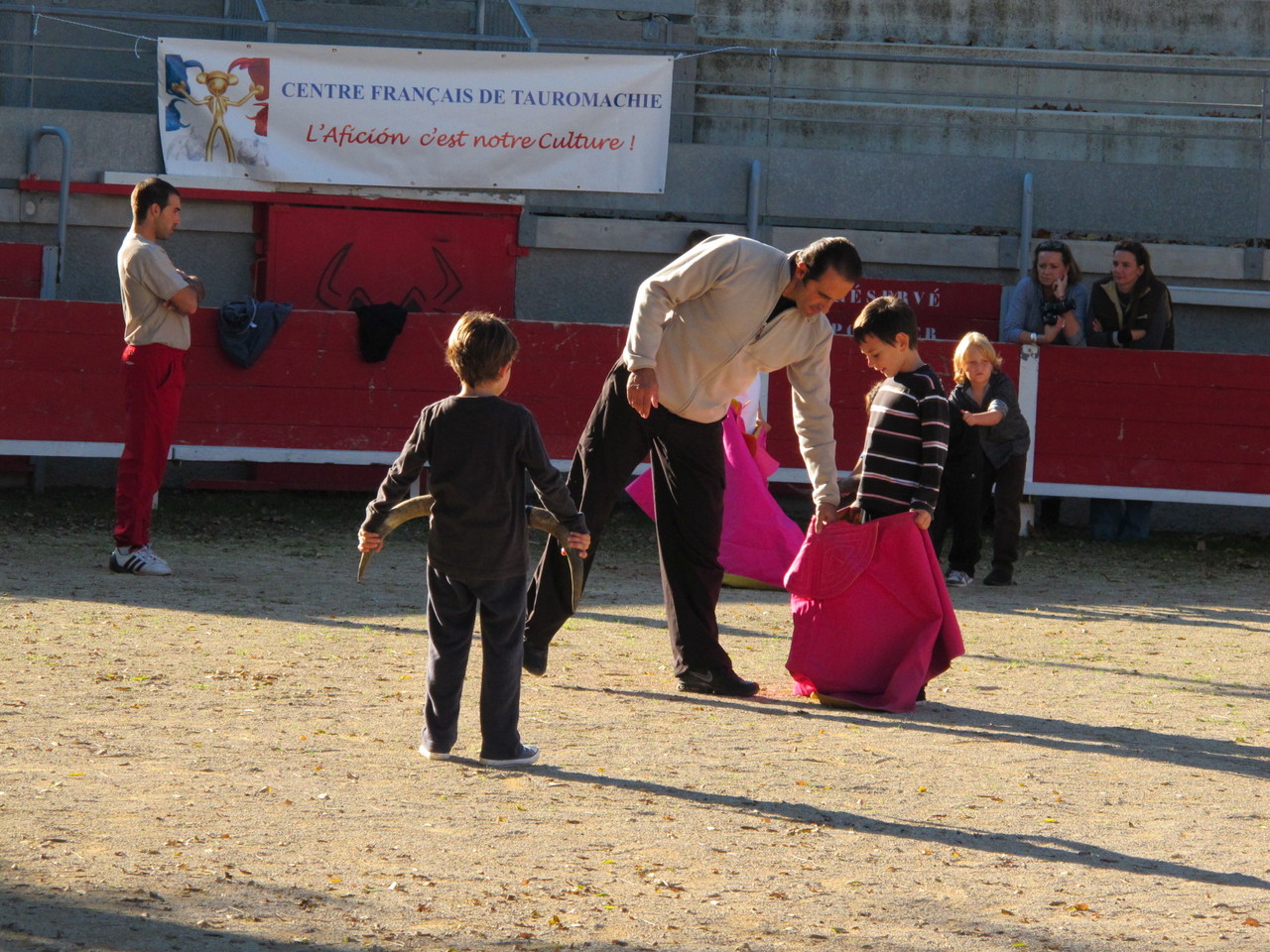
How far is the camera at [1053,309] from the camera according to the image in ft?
36.8

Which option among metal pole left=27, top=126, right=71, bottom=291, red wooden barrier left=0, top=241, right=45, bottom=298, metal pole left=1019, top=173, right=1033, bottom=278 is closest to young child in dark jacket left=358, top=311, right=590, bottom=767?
red wooden barrier left=0, top=241, right=45, bottom=298

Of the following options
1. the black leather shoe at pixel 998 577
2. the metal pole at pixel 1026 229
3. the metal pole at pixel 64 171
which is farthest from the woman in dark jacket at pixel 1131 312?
the metal pole at pixel 64 171

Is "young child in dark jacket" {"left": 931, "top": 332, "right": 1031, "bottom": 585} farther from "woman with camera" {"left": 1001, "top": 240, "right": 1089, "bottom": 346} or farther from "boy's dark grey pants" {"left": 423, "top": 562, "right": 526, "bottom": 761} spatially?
"boy's dark grey pants" {"left": 423, "top": 562, "right": 526, "bottom": 761}

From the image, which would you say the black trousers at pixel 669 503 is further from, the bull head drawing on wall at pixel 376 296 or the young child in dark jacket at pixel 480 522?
the bull head drawing on wall at pixel 376 296

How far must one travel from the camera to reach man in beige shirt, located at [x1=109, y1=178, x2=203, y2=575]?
7.92 m

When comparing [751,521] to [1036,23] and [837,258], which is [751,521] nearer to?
[837,258]

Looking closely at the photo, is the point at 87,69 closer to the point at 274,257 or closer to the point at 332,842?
the point at 274,257

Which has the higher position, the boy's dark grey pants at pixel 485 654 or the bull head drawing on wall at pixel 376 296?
the bull head drawing on wall at pixel 376 296

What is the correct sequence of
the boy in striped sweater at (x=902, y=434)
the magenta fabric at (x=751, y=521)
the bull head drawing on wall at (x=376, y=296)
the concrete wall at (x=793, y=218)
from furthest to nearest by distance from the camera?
1. the bull head drawing on wall at (x=376, y=296)
2. the concrete wall at (x=793, y=218)
3. the magenta fabric at (x=751, y=521)
4. the boy in striped sweater at (x=902, y=434)

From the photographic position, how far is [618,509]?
40.7 ft

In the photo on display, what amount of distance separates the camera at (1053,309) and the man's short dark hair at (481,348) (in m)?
7.33

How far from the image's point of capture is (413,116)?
1215cm

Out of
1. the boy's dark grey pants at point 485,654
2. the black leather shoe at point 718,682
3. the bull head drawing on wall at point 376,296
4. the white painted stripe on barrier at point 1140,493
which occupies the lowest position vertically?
the black leather shoe at point 718,682

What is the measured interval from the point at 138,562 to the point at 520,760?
13.9 ft
